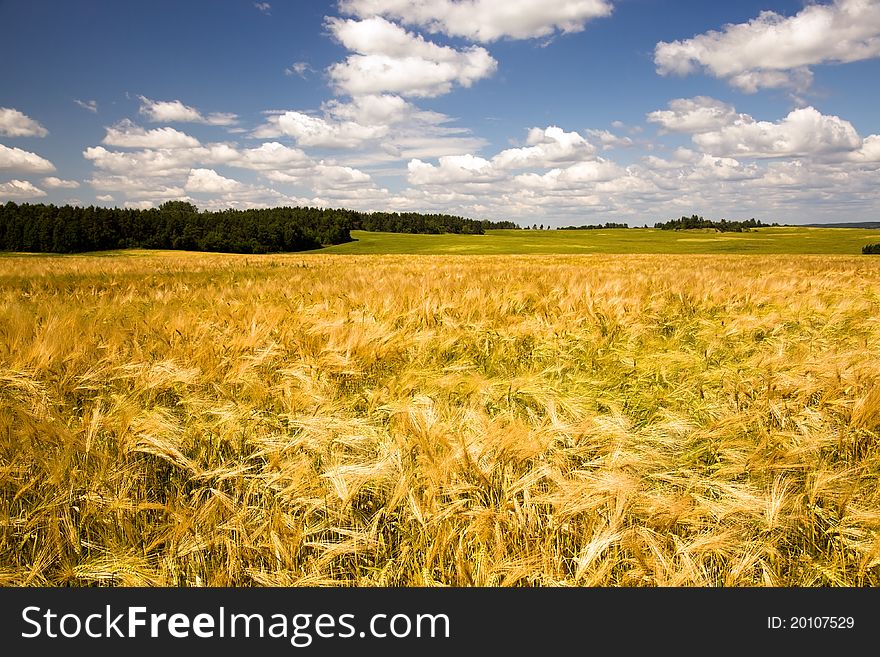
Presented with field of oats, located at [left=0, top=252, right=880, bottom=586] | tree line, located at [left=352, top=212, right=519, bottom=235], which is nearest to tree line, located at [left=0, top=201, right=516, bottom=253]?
tree line, located at [left=352, top=212, right=519, bottom=235]

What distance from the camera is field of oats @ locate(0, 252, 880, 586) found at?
134 centimetres

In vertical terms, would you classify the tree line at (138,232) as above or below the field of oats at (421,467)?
above

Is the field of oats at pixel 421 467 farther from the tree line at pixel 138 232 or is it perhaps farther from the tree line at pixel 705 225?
the tree line at pixel 705 225

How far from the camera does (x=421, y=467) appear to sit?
164 cm

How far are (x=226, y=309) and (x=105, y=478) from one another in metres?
3.47

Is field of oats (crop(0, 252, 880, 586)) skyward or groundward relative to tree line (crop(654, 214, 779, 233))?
groundward

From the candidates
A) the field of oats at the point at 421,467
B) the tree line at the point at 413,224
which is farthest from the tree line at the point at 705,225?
the field of oats at the point at 421,467

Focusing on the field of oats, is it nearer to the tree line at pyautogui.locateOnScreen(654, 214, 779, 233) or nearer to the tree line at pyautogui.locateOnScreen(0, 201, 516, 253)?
the tree line at pyautogui.locateOnScreen(0, 201, 516, 253)

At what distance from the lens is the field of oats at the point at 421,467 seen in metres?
1.34

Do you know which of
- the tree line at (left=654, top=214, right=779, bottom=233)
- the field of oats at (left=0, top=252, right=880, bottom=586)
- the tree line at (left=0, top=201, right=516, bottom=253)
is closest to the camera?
the field of oats at (left=0, top=252, right=880, bottom=586)

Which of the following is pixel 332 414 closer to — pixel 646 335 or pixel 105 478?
pixel 105 478

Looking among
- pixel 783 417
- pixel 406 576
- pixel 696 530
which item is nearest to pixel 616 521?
pixel 696 530

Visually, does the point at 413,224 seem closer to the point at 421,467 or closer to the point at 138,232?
the point at 138,232

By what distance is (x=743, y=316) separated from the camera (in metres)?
4.64
